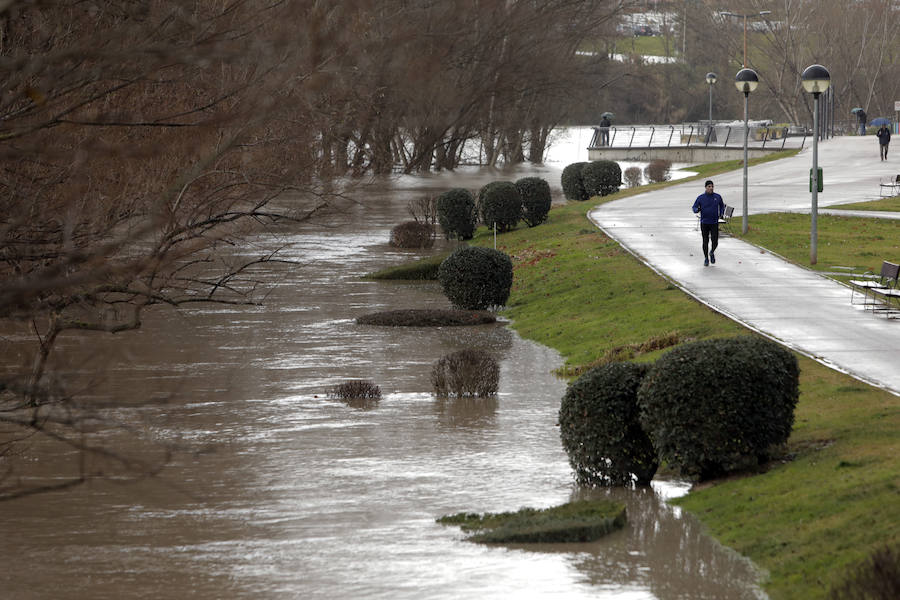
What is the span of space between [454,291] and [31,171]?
54.6ft

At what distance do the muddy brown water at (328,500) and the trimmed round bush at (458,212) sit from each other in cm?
2134

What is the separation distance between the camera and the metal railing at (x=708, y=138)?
76625 millimetres

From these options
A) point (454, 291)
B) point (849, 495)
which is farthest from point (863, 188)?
point (849, 495)

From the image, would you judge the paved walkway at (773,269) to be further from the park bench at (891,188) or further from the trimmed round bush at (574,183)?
the trimmed round bush at (574,183)

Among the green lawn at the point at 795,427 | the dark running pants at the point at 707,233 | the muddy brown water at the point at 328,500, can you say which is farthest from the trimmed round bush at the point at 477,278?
the dark running pants at the point at 707,233

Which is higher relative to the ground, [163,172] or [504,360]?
[163,172]

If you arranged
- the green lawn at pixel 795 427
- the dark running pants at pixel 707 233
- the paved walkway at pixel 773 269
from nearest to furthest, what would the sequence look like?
the green lawn at pixel 795 427, the paved walkway at pixel 773 269, the dark running pants at pixel 707 233

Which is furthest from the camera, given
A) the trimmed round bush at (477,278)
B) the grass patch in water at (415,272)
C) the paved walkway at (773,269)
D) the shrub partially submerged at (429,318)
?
the grass patch in water at (415,272)

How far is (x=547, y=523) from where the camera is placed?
11.3 m

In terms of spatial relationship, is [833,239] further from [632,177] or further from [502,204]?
[632,177]

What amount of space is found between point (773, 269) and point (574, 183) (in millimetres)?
26898

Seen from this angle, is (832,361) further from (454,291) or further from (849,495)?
(454,291)

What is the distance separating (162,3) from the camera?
30.6ft

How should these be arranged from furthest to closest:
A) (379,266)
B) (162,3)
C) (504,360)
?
(379,266) → (504,360) → (162,3)
